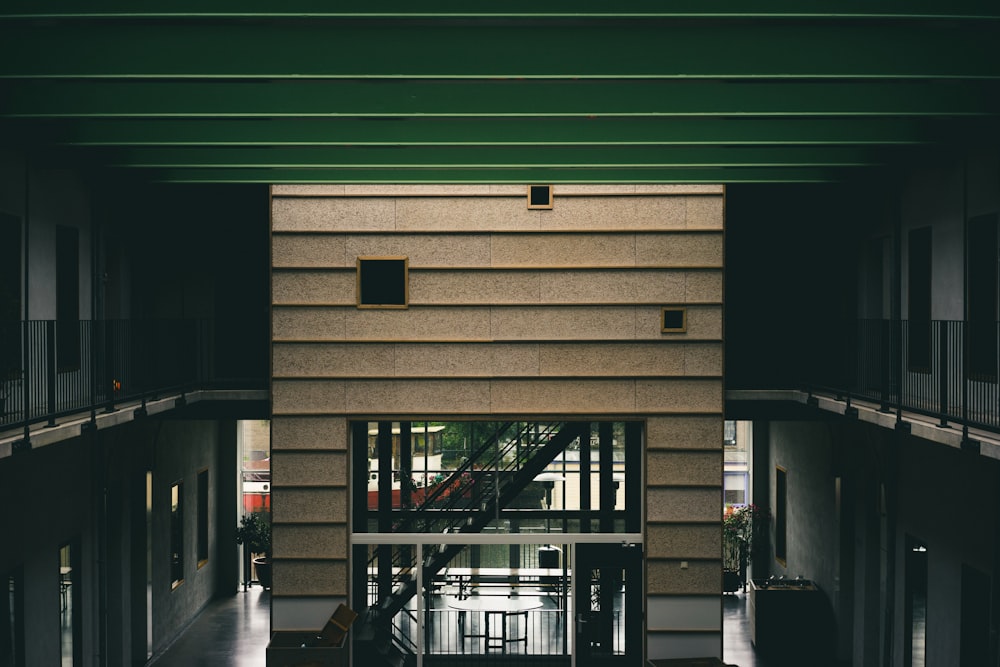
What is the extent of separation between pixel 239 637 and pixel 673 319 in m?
8.54

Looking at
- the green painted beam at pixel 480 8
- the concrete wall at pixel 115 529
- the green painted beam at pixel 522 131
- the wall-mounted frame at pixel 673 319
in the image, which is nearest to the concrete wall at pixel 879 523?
the wall-mounted frame at pixel 673 319

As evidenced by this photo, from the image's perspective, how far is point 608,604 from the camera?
44.1 feet

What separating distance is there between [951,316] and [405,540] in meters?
7.22

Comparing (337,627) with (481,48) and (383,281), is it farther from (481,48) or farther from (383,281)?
(481,48)

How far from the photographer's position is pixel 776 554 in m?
18.1

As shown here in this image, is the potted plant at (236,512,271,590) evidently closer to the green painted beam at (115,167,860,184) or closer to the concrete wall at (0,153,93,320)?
the concrete wall at (0,153,93,320)

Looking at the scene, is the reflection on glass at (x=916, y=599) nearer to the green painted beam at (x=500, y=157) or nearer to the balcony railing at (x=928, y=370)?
the balcony railing at (x=928, y=370)

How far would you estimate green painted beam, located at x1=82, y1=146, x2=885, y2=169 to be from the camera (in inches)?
413

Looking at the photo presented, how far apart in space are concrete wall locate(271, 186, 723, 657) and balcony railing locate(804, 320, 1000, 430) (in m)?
1.78

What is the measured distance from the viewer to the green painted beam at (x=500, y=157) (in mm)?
10492

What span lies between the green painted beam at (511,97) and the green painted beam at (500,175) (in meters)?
3.28

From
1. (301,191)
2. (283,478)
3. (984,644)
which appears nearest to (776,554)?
(984,644)

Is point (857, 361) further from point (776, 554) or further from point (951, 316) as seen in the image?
point (776, 554)

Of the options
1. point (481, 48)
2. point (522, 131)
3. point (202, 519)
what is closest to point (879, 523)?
point (522, 131)
